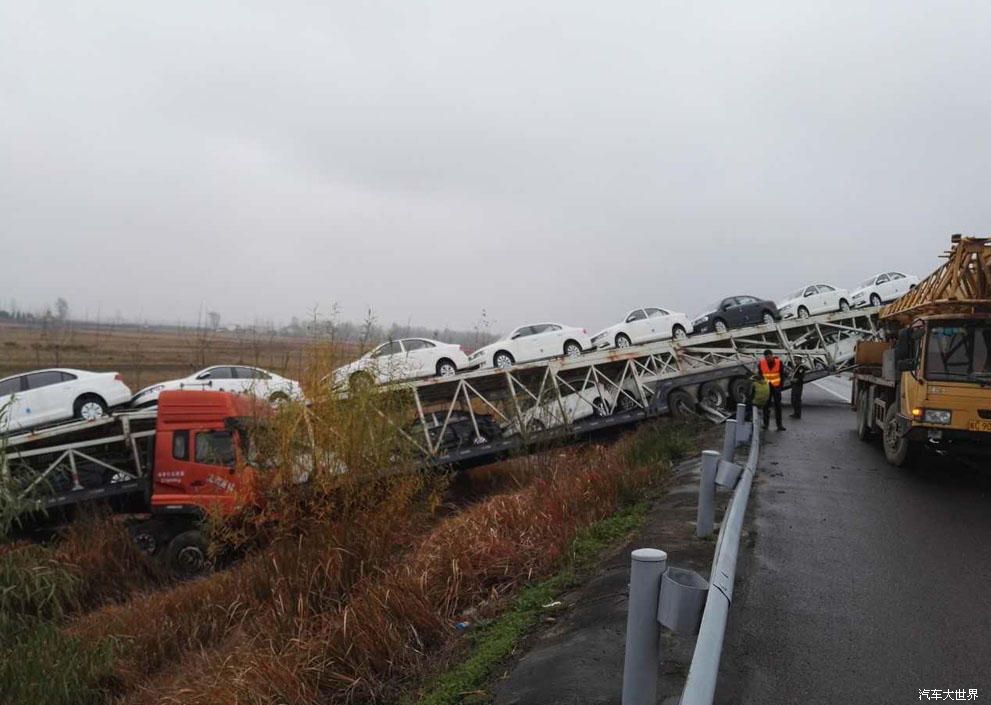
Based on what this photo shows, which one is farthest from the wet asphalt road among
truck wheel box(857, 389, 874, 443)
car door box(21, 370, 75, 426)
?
car door box(21, 370, 75, 426)

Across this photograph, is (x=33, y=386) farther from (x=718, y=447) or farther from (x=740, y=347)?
(x=740, y=347)

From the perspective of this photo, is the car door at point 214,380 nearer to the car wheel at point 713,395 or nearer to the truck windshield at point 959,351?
the car wheel at point 713,395

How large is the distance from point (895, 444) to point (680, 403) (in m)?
7.28

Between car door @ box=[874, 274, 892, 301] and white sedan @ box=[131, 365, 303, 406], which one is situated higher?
car door @ box=[874, 274, 892, 301]

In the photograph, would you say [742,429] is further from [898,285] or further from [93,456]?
[898,285]

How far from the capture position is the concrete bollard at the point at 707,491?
546 centimetres

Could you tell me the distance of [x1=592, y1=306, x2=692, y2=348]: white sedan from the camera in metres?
22.0

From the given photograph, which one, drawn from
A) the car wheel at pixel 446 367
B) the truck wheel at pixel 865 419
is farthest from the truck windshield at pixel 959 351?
the car wheel at pixel 446 367

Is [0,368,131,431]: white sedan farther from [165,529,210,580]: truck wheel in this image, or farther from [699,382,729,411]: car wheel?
[699,382,729,411]: car wheel

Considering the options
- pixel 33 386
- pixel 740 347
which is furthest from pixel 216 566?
pixel 740 347

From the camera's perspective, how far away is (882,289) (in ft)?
83.8

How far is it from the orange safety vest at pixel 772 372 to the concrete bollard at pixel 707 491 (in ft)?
29.8

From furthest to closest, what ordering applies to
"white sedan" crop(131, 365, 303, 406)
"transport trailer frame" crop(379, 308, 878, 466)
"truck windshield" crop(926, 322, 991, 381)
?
"transport trailer frame" crop(379, 308, 878, 466), "white sedan" crop(131, 365, 303, 406), "truck windshield" crop(926, 322, 991, 381)

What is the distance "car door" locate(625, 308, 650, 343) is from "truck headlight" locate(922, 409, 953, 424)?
42.1 ft
